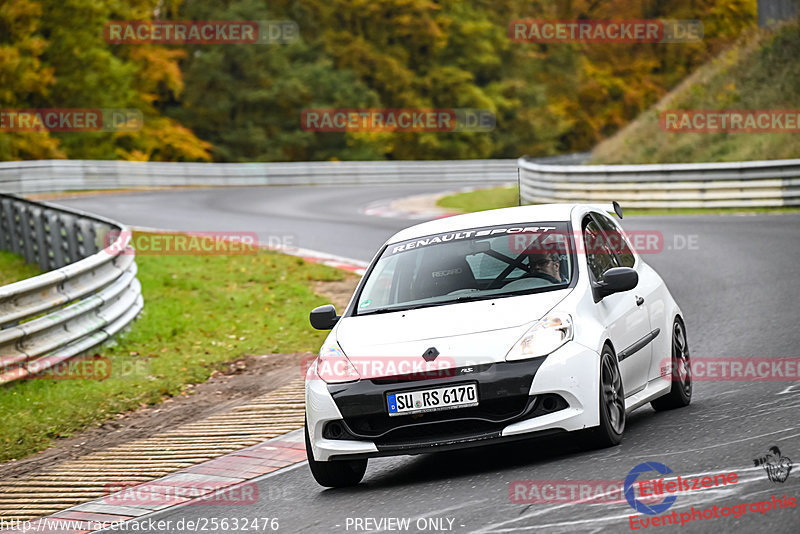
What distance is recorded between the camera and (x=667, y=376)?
8.30 m

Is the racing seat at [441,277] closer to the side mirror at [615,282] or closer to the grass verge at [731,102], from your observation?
the side mirror at [615,282]

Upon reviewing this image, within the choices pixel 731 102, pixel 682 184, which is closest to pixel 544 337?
pixel 682 184

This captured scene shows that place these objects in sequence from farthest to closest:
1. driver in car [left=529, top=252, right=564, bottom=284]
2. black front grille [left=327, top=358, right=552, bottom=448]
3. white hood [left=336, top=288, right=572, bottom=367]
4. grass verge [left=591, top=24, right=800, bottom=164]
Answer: grass verge [left=591, top=24, right=800, bottom=164] → driver in car [left=529, top=252, right=564, bottom=284] → white hood [left=336, top=288, right=572, bottom=367] → black front grille [left=327, top=358, right=552, bottom=448]

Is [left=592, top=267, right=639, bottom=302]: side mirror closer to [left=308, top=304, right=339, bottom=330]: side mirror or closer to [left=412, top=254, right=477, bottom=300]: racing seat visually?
[left=412, top=254, right=477, bottom=300]: racing seat

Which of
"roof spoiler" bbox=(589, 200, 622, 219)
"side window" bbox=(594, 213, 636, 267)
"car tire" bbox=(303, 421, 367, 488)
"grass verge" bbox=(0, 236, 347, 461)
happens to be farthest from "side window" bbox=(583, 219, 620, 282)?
"grass verge" bbox=(0, 236, 347, 461)

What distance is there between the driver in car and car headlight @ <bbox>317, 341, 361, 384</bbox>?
4.62 ft

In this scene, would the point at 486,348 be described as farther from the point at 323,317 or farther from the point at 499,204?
A: the point at 499,204

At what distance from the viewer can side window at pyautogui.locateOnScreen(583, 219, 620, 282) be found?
784 centimetres

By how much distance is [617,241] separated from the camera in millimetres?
8586

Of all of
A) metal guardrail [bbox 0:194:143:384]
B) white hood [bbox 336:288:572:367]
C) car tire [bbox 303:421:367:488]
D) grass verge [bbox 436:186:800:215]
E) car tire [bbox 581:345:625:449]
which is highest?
white hood [bbox 336:288:572:367]

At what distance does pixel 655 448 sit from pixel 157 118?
4949 cm

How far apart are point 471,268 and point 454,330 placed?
0.98m

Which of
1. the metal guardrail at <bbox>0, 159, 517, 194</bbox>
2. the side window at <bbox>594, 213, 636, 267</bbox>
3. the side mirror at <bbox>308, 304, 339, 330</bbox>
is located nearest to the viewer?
the side mirror at <bbox>308, 304, 339, 330</bbox>

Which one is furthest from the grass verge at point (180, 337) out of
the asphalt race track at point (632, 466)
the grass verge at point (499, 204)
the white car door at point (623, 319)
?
the grass verge at point (499, 204)
